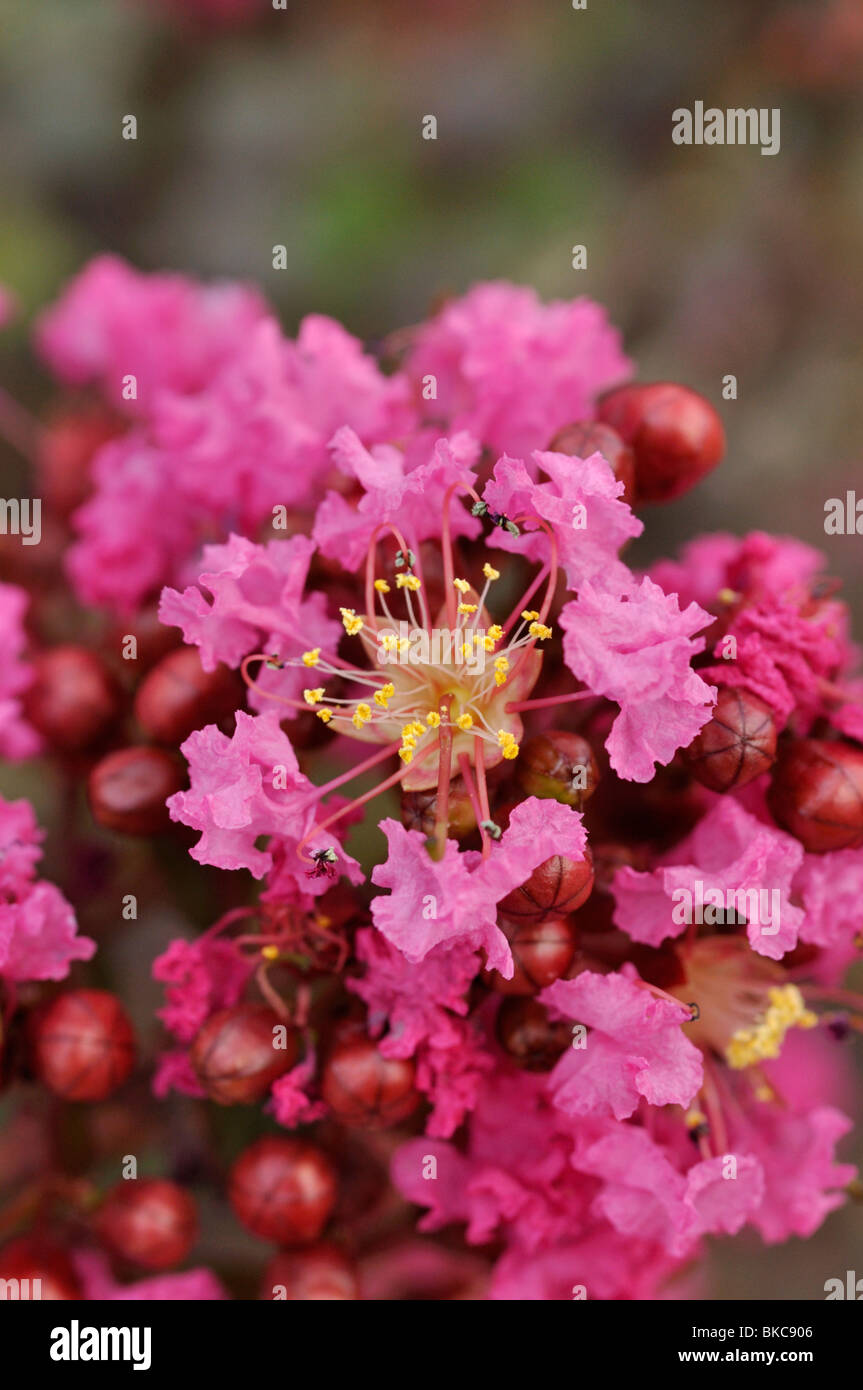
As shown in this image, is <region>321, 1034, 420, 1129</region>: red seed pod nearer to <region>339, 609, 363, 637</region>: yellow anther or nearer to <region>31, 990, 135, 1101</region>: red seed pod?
<region>31, 990, 135, 1101</region>: red seed pod

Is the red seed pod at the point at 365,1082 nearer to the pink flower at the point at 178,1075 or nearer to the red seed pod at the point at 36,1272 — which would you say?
the pink flower at the point at 178,1075

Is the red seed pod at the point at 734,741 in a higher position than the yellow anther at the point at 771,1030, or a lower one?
higher

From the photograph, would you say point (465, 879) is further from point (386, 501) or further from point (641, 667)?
point (386, 501)

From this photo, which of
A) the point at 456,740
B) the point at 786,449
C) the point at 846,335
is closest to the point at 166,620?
the point at 456,740

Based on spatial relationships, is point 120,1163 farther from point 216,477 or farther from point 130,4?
point 130,4

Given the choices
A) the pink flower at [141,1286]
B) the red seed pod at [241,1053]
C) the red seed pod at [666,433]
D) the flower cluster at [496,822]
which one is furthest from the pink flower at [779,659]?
the pink flower at [141,1286]

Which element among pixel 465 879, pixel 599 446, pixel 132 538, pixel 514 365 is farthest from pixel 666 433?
pixel 132 538
